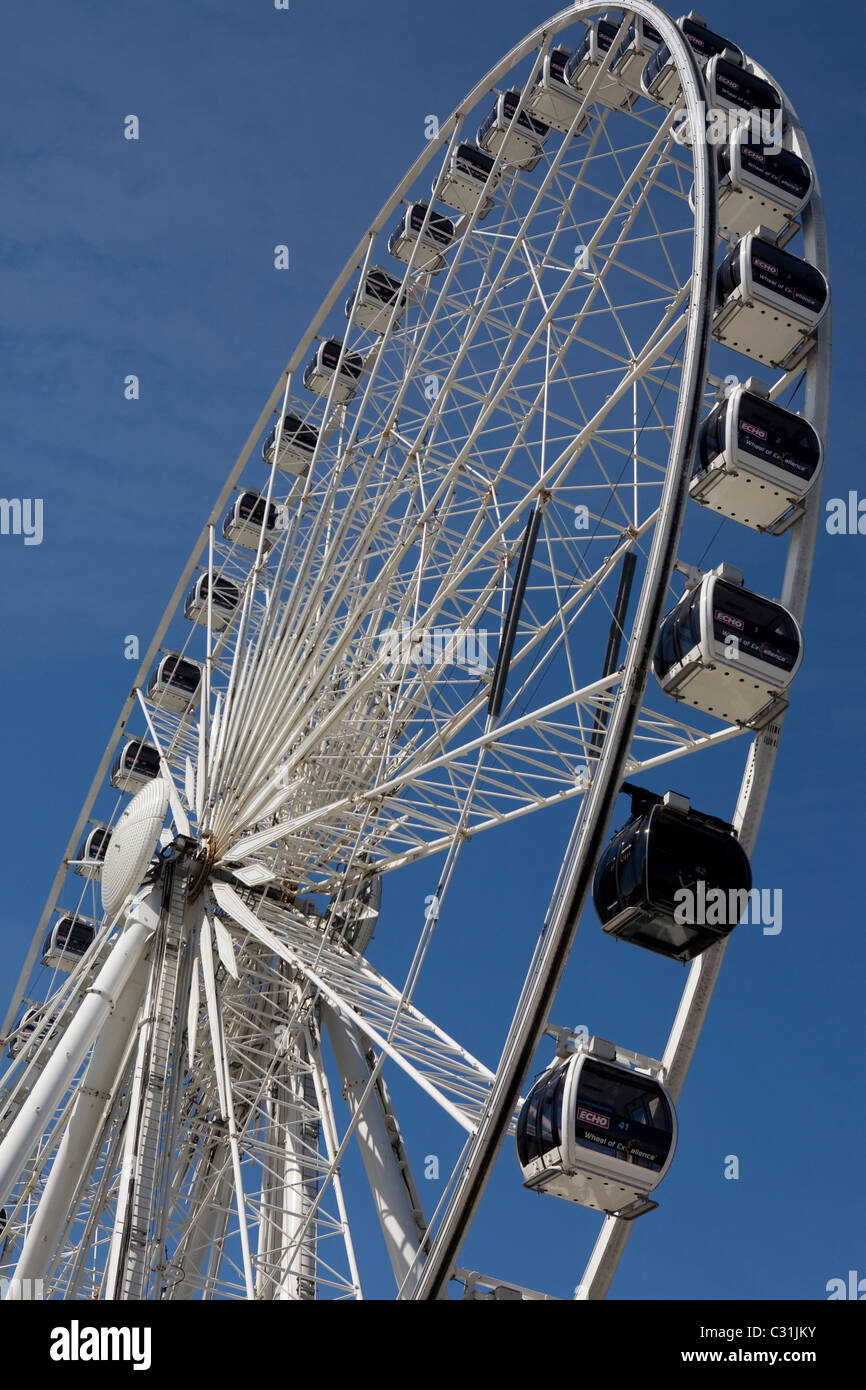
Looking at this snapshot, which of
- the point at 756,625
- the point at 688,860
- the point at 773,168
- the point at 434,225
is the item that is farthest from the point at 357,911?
the point at 434,225

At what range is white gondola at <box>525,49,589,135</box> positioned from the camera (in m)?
24.7

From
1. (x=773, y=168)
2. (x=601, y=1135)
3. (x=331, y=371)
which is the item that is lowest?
(x=601, y=1135)

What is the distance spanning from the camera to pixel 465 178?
2592 cm

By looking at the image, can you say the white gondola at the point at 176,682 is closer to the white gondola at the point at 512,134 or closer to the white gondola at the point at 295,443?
the white gondola at the point at 295,443

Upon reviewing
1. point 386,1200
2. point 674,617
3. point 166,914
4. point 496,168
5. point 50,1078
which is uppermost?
point 496,168

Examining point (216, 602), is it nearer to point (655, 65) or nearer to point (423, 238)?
point (423, 238)

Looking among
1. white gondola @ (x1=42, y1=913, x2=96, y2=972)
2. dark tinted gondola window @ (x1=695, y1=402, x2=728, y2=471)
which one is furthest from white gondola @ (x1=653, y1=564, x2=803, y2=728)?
white gondola @ (x1=42, y1=913, x2=96, y2=972)

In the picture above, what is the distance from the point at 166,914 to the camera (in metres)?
21.6

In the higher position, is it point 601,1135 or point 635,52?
point 635,52

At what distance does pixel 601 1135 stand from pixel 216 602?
18.9 metres

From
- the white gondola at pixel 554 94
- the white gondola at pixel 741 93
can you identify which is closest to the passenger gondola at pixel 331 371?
the white gondola at pixel 554 94
